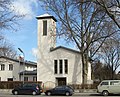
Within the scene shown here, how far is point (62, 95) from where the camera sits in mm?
37719

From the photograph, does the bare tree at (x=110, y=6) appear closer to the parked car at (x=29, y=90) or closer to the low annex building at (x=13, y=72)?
the parked car at (x=29, y=90)

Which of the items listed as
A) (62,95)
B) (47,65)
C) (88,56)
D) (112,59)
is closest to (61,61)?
(47,65)

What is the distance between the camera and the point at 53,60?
57.9 m

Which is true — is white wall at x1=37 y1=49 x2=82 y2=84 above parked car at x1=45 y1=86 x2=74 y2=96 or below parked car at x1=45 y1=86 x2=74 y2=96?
above

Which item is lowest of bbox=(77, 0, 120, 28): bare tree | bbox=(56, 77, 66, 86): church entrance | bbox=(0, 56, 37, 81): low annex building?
bbox=(56, 77, 66, 86): church entrance

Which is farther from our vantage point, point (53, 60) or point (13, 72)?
point (13, 72)

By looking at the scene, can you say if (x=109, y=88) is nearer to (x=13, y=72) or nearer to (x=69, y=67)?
(x=69, y=67)

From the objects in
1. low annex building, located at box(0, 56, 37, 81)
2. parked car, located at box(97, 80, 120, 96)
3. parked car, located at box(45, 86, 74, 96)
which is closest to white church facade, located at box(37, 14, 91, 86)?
low annex building, located at box(0, 56, 37, 81)

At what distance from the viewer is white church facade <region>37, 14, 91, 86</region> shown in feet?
186

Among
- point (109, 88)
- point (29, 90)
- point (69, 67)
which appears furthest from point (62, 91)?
point (69, 67)

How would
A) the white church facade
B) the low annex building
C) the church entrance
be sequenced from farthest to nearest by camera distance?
1. the low annex building
2. the church entrance
3. the white church facade

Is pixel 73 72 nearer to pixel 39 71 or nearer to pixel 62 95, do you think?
pixel 39 71

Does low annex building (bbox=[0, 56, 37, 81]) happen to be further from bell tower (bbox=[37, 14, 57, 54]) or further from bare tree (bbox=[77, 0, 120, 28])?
bare tree (bbox=[77, 0, 120, 28])

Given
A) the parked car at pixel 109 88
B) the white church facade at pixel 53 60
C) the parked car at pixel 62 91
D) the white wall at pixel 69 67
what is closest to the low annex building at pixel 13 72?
the white wall at pixel 69 67
